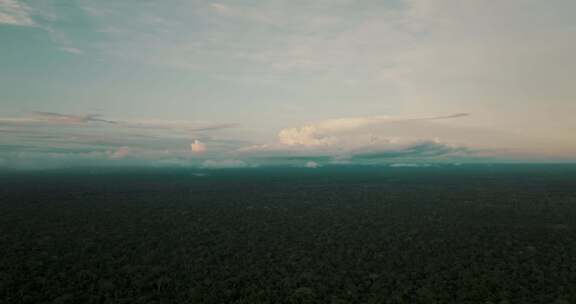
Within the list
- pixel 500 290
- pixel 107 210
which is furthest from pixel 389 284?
pixel 107 210

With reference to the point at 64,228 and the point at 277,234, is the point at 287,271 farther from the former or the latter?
the point at 64,228

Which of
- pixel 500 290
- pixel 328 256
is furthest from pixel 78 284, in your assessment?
pixel 500 290

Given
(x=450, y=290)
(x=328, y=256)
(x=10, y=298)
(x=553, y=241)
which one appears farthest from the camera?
(x=553, y=241)

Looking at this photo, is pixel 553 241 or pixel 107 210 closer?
pixel 553 241

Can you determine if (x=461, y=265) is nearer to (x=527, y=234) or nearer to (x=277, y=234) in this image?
(x=527, y=234)

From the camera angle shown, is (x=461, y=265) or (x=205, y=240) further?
(x=205, y=240)

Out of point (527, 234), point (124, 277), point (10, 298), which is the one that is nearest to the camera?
point (10, 298)

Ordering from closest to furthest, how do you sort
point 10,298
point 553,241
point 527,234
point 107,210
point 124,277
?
point 10,298 < point 124,277 < point 553,241 < point 527,234 < point 107,210

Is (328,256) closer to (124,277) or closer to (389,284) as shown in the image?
(389,284)

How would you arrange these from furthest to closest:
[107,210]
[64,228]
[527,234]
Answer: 1. [107,210]
2. [64,228]
3. [527,234]
